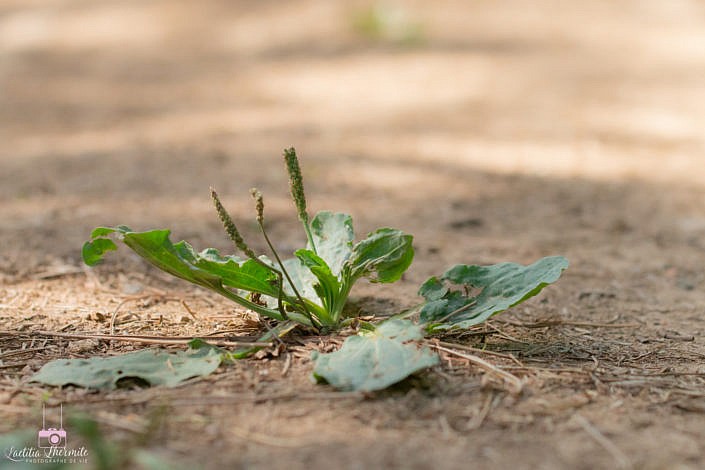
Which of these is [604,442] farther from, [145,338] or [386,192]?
[386,192]

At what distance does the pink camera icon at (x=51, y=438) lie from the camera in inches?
53.3

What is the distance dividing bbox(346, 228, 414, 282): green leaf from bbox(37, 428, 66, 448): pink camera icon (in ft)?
2.71

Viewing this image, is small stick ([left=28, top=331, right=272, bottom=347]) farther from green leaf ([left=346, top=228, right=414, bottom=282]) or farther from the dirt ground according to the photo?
green leaf ([left=346, top=228, right=414, bottom=282])

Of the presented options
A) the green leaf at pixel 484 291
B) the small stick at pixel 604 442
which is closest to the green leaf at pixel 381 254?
the green leaf at pixel 484 291

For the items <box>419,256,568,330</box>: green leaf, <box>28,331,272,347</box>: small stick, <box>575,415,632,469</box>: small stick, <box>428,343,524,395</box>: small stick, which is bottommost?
<box>575,415,632,469</box>: small stick

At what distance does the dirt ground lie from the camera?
144 cm

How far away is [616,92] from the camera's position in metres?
5.32

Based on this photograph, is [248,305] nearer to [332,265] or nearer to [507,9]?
[332,265]

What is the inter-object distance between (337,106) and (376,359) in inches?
160

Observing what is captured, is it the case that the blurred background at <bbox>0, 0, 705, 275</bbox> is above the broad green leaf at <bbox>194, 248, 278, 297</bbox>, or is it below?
above

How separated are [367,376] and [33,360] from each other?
2.89 ft

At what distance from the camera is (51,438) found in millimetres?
1369

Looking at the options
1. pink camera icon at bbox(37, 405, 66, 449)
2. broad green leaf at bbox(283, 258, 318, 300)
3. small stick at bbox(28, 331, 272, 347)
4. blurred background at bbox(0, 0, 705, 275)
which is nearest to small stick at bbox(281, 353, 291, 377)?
small stick at bbox(28, 331, 272, 347)

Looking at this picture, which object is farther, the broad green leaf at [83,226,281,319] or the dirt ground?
the broad green leaf at [83,226,281,319]
